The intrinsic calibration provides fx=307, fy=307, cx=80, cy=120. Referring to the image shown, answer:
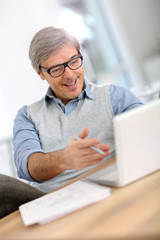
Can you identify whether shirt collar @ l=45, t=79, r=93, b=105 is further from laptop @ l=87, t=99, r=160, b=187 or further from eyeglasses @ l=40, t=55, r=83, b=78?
laptop @ l=87, t=99, r=160, b=187

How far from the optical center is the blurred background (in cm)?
408

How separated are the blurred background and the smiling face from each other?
2390 millimetres

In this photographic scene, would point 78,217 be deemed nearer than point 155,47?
Yes

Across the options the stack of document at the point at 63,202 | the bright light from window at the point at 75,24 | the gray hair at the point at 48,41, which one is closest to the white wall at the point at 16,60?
the bright light from window at the point at 75,24

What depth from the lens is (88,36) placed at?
5816 millimetres

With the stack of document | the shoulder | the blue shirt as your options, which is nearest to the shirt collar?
the blue shirt

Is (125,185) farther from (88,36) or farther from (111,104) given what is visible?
(88,36)

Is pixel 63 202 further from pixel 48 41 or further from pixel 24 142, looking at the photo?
pixel 48 41

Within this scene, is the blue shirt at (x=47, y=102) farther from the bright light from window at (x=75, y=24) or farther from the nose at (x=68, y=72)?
the bright light from window at (x=75, y=24)

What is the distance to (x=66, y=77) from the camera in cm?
147

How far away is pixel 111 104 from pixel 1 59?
113 inches

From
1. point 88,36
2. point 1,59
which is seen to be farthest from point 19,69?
point 88,36

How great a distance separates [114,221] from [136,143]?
23 centimetres

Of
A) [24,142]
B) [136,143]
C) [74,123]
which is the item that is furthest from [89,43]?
[136,143]
